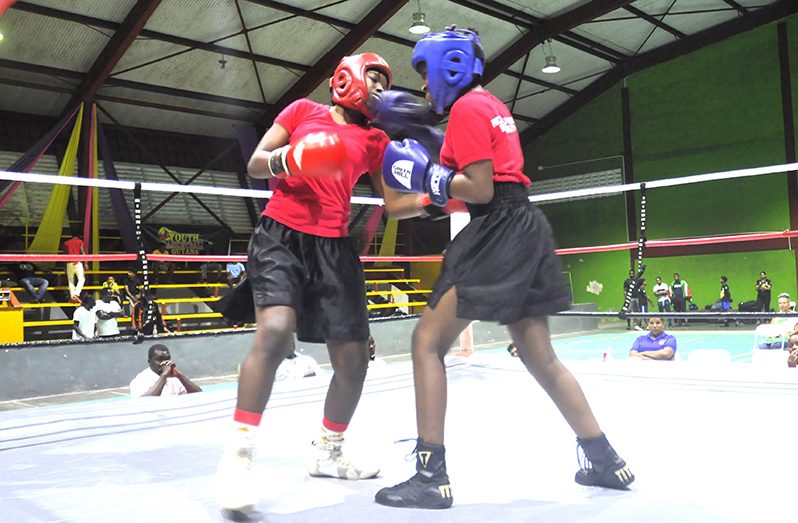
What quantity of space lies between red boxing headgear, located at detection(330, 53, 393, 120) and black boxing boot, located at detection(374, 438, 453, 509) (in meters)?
0.77

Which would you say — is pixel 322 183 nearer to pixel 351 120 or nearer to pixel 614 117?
pixel 351 120

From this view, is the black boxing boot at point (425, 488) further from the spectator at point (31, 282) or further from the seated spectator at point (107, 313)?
the spectator at point (31, 282)

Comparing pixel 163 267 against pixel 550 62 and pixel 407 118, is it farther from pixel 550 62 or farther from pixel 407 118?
pixel 407 118

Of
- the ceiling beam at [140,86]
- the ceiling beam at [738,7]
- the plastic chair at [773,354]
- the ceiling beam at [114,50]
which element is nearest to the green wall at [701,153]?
the ceiling beam at [738,7]

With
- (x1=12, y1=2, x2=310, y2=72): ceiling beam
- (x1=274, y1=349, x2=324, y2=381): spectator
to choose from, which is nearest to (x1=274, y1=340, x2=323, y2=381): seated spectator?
(x1=274, y1=349, x2=324, y2=381): spectator

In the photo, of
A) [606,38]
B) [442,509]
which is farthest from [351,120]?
[606,38]

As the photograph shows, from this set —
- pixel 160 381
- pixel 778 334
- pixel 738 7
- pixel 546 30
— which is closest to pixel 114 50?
pixel 546 30

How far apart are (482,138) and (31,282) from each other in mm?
7697

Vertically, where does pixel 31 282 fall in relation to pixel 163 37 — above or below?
below

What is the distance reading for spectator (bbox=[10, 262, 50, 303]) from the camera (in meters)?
7.64

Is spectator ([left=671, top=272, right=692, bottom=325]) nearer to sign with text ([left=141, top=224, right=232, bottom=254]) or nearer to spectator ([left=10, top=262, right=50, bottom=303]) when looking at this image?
sign with text ([left=141, top=224, right=232, bottom=254])

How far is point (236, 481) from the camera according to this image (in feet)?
4.24

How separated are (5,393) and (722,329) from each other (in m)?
9.77

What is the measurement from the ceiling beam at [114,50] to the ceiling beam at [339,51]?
256cm
